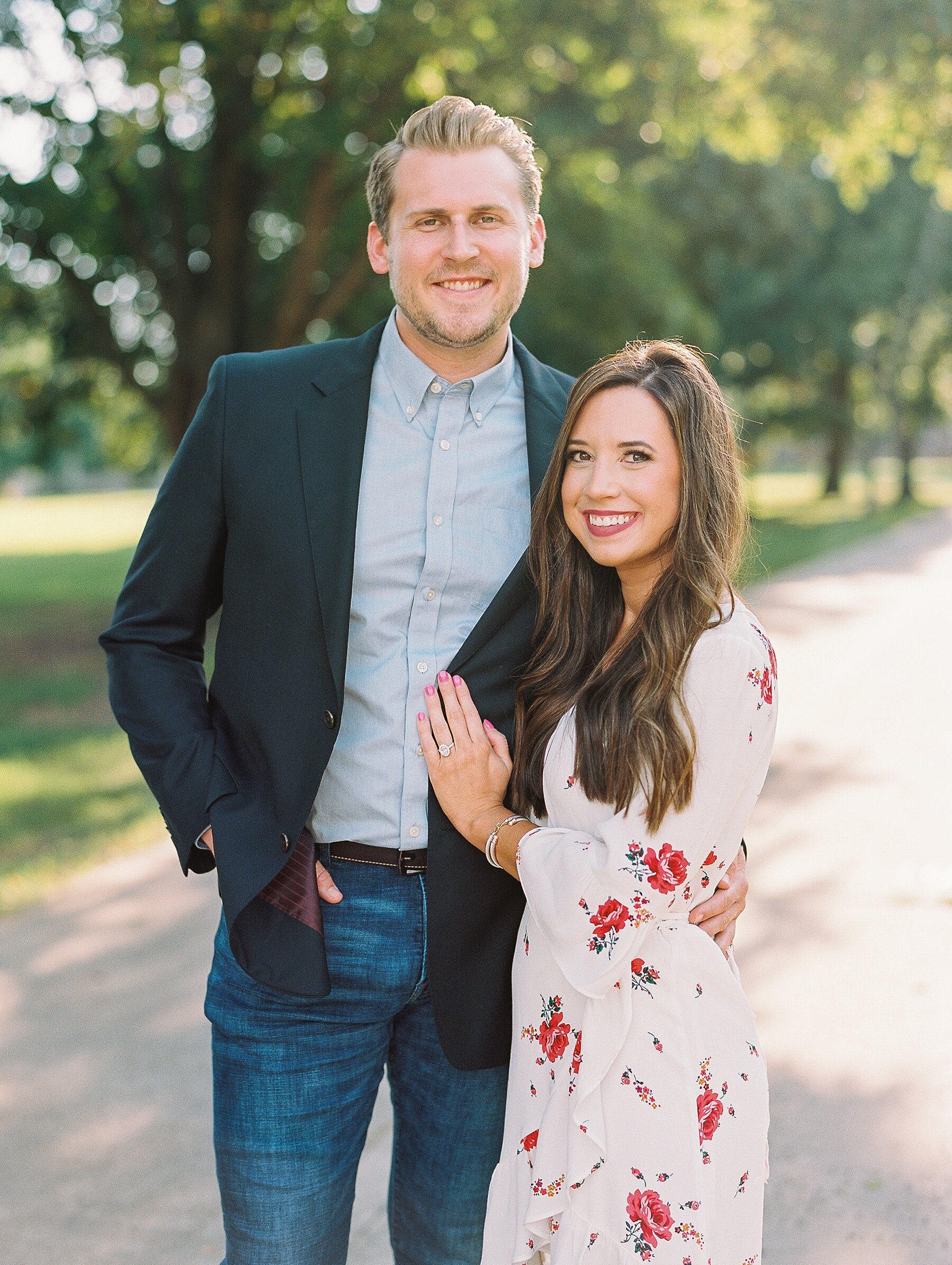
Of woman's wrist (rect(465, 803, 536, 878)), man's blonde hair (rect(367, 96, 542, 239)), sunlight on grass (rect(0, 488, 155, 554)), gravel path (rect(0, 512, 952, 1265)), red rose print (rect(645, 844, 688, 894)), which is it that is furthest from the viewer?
sunlight on grass (rect(0, 488, 155, 554))

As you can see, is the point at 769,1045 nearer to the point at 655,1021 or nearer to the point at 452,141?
the point at 655,1021

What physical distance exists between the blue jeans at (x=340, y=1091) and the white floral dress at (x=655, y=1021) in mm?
336

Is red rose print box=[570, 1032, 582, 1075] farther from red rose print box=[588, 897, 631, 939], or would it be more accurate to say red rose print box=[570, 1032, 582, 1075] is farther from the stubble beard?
the stubble beard

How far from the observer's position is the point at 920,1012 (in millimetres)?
4602

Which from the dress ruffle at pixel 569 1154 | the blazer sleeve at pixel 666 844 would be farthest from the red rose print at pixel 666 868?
the dress ruffle at pixel 569 1154

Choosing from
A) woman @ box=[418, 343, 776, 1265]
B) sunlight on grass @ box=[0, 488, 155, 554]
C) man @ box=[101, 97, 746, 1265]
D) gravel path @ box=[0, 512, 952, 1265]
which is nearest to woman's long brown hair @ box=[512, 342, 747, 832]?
woman @ box=[418, 343, 776, 1265]

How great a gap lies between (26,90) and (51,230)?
2.38 metres

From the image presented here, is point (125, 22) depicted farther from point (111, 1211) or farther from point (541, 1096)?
point (541, 1096)

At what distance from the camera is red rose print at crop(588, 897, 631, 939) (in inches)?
80.5

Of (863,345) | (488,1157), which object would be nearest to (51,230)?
(488,1157)

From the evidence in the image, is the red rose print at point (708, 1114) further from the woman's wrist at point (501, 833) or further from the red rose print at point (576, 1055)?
the woman's wrist at point (501, 833)

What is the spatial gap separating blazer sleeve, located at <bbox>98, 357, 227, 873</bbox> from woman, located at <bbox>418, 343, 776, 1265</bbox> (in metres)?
0.50

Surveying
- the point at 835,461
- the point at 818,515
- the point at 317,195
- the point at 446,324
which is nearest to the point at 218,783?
the point at 446,324

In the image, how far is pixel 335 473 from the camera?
8.05 feet
